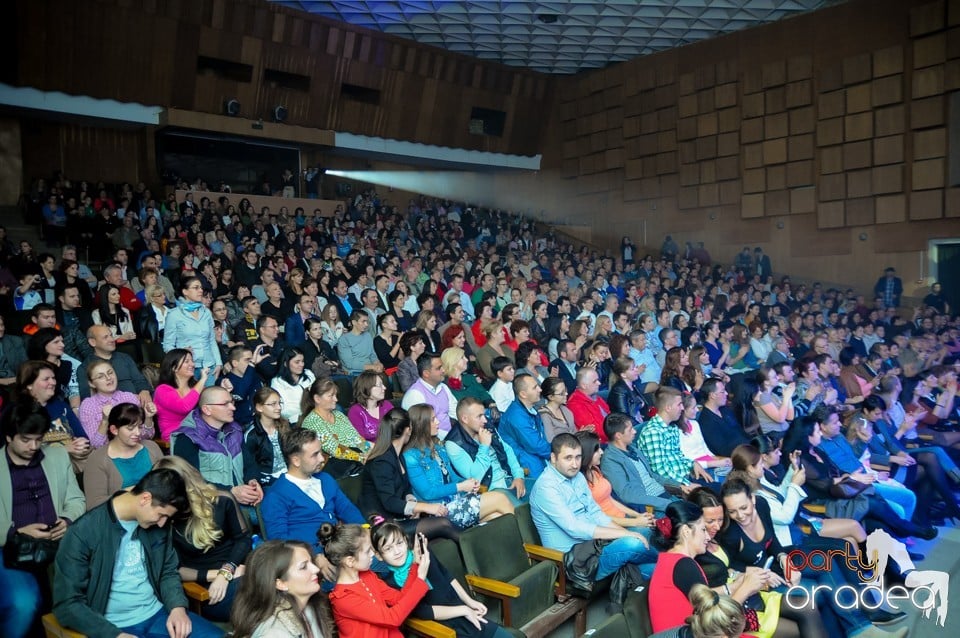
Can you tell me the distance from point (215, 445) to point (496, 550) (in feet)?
4.36

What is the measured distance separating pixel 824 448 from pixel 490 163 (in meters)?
13.2

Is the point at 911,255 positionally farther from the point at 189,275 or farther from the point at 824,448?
the point at 189,275

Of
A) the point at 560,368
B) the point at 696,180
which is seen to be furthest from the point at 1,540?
the point at 696,180

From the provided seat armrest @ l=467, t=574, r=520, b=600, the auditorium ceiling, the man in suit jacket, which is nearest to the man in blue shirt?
the man in suit jacket

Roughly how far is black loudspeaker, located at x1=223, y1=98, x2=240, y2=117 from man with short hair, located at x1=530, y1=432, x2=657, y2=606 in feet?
36.4

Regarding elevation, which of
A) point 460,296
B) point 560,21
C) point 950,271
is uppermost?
point 560,21

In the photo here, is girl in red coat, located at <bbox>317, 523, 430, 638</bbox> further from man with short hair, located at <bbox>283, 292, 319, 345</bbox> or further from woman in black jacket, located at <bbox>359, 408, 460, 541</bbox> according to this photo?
man with short hair, located at <bbox>283, 292, 319, 345</bbox>

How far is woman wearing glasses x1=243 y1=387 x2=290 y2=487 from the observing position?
3.28 m

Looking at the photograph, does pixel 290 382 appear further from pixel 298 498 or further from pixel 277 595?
pixel 277 595

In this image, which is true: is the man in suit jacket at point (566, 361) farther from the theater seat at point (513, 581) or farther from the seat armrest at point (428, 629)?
the seat armrest at point (428, 629)

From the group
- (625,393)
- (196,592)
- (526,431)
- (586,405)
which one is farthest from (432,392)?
(196,592)

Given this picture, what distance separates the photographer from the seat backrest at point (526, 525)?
3.27m

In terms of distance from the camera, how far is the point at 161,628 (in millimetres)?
2357

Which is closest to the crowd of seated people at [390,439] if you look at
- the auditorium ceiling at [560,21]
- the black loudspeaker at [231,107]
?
the black loudspeaker at [231,107]
